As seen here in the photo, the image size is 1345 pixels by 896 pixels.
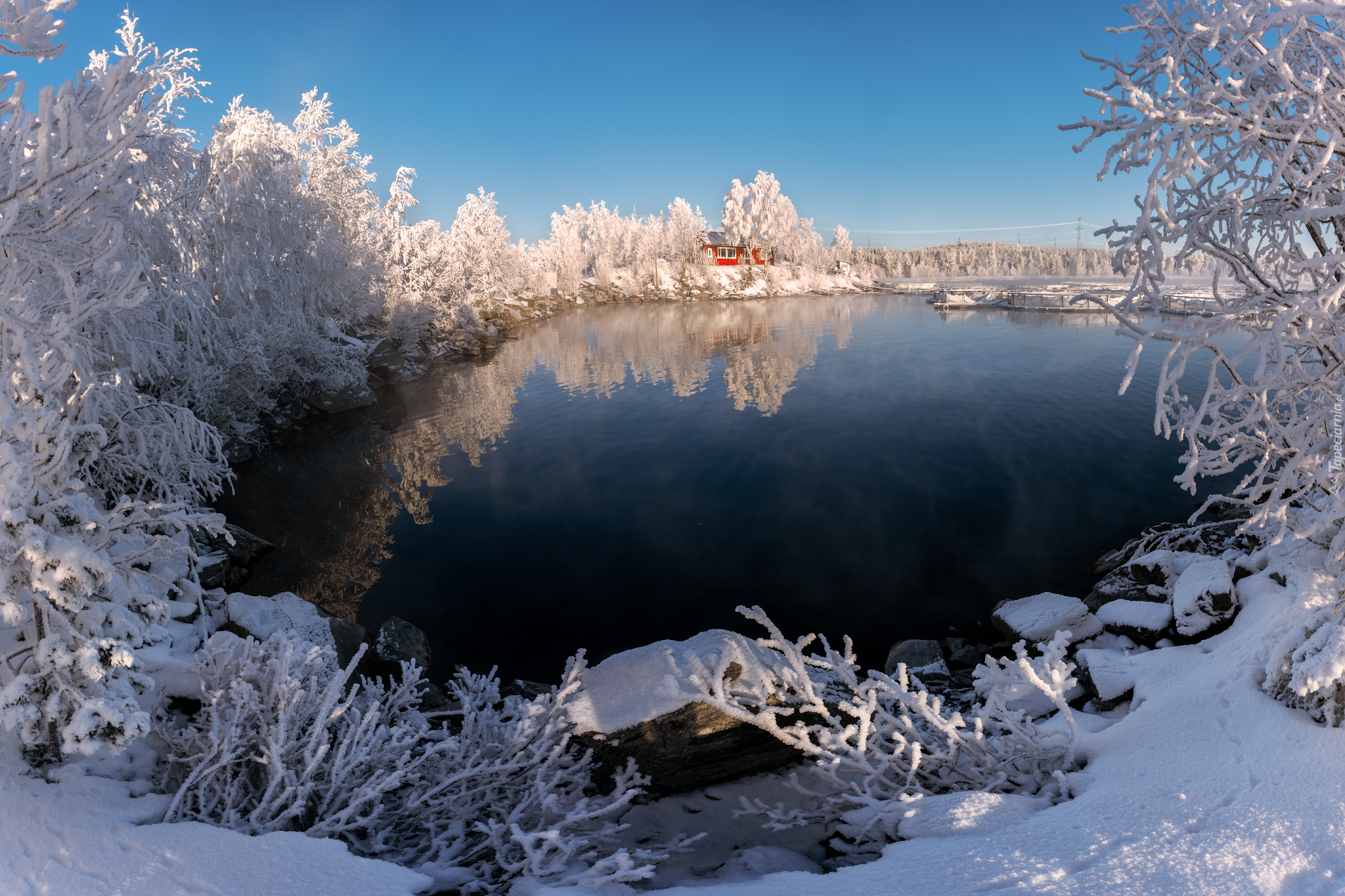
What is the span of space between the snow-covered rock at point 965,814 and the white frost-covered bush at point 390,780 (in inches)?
65.6

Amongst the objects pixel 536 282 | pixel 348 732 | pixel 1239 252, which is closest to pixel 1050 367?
pixel 1239 252

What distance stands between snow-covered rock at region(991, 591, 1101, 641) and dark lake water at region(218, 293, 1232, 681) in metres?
0.75

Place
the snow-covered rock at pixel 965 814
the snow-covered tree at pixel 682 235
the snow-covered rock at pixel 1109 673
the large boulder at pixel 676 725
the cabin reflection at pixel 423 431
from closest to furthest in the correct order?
1. the snow-covered rock at pixel 965 814
2. the large boulder at pixel 676 725
3. the snow-covered rock at pixel 1109 673
4. the cabin reflection at pixel 423 431
5. the snow-covered tree at pixel 682 235

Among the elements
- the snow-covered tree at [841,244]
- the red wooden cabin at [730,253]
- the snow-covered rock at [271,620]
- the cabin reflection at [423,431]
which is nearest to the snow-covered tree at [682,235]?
the red wooden cabin at [730,253]

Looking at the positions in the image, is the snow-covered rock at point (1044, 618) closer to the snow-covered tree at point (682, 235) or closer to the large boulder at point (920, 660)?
the large boulder at point (920, 660)

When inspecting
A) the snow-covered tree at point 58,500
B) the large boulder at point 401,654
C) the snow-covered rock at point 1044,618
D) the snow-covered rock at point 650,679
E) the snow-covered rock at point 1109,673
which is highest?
the snow-covered tree at point 58,500

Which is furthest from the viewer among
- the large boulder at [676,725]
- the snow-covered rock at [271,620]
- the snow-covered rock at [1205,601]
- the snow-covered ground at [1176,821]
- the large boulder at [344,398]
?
the large boulder at [344,398]

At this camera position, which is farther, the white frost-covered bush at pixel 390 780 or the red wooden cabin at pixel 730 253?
the red wooden cabin at pixel 730 253

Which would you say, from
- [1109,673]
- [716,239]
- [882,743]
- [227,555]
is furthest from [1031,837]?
[716,239]

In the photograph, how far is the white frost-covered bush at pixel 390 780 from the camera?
3.94m

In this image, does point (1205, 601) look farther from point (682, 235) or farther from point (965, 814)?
point (682, 235)

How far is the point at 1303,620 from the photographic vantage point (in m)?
4.31

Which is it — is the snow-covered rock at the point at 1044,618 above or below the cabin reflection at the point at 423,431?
below

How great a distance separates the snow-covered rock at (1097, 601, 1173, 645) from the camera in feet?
20.7
